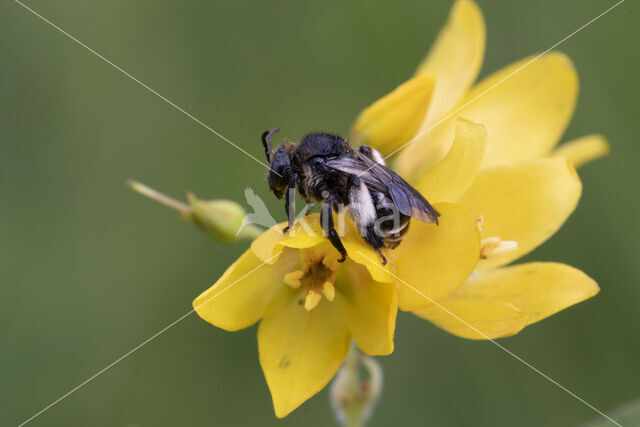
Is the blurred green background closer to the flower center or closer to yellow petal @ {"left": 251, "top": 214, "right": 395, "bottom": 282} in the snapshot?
the flower center

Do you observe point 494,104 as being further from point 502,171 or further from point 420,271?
point 420,271

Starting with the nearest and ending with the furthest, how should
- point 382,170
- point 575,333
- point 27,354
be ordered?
point 382,170, point 27,354, point 575,333

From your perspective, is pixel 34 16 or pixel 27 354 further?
pixel 34 16

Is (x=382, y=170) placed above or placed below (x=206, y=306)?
above

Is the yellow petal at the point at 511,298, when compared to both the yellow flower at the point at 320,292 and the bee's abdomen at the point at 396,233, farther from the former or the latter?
the bee's abdomen at the point at 396,233

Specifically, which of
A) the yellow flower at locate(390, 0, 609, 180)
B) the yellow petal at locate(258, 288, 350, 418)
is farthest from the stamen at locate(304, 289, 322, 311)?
the yellow flower at locate(390, 0, 609, 180)

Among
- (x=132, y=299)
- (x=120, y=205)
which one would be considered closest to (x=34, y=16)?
(x=120, y=205)

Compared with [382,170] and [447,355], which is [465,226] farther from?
[447,355]
